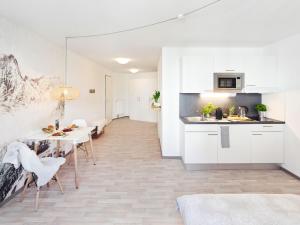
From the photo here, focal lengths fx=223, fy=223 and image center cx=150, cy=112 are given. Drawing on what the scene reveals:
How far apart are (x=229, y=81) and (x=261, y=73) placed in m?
0.60

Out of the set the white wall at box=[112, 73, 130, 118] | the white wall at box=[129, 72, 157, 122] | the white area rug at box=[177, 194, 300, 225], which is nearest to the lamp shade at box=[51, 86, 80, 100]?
the white area rug at box=[177, 194, 300, 225]

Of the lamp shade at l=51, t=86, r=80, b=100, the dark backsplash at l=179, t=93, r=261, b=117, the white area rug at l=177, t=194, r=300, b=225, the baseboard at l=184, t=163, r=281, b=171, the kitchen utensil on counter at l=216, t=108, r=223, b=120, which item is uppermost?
the lamp shade at l=51, t=86, r=80, b=100

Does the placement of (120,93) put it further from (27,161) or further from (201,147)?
(27,161)

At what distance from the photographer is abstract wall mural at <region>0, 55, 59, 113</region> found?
2906 mm

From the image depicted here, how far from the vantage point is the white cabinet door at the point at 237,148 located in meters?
4.00

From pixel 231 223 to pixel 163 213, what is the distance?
1263 mm

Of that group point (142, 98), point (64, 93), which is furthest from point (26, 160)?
point (142, 98)

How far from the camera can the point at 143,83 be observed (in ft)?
35.7

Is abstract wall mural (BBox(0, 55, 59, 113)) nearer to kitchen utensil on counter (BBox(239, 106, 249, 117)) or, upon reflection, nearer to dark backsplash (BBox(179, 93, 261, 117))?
dark backsplash (BBox(179, 93, 261, 117))

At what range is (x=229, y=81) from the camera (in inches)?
168

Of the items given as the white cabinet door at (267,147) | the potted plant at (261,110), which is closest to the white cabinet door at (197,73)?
the potted plant at (261,110)

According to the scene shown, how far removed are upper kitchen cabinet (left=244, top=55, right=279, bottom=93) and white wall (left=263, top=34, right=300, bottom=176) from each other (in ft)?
0.43

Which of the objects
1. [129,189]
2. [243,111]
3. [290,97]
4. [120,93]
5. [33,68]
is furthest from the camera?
[120,93]

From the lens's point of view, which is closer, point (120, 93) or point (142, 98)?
point (142, 98)
